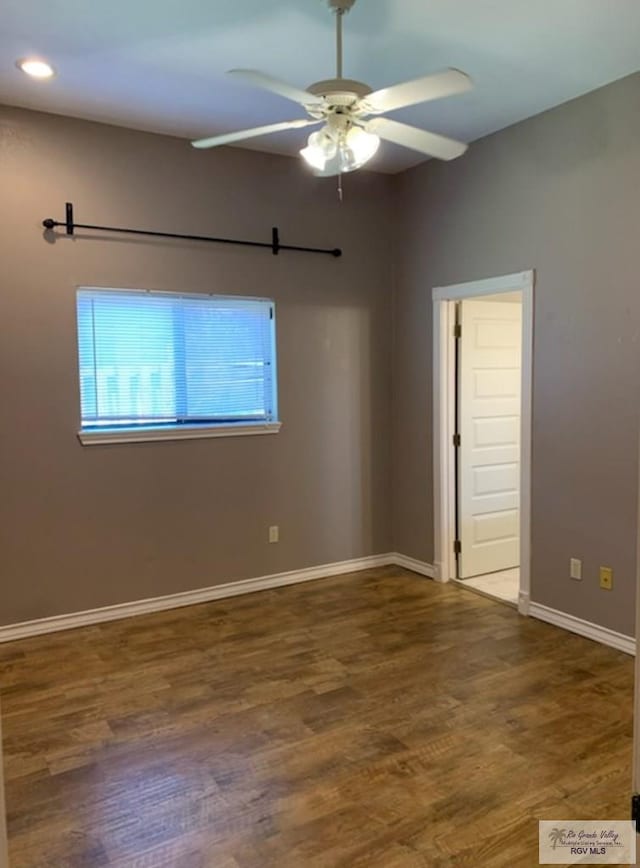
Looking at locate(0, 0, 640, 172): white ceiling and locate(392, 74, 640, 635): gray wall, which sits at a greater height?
locate(0, 0, 640, 172): white ceiling

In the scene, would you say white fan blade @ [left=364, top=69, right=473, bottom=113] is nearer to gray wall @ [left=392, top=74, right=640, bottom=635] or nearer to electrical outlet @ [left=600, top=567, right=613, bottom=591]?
gray wall @ [left=392, top=74, right=640, bottom=635]

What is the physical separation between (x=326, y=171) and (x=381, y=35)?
0.71 meters

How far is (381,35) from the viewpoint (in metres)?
2.76

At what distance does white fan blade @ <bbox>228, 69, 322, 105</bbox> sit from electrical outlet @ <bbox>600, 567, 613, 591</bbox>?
8.97 feet

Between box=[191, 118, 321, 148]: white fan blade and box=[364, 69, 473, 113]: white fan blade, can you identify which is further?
box=[191, 118, 321, 148]: white fan blade

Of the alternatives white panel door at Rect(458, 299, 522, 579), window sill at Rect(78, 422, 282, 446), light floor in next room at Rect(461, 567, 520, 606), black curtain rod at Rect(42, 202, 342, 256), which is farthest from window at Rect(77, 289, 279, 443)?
light floor in next room at Rect(461, 567, 520, 606)

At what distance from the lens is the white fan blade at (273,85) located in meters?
2.11

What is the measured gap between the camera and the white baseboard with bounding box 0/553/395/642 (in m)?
3.67

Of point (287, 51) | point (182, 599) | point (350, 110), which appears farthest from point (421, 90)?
point (182, 599)

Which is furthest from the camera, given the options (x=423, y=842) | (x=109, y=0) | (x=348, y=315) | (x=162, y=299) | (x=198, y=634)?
(x=348, y=315)

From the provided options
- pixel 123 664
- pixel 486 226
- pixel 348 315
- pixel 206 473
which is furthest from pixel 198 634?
pixel 486 226

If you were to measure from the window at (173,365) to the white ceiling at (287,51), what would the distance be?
1.10 metres

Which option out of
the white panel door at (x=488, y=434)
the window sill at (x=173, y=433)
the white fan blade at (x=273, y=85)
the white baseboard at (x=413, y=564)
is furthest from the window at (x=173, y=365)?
the white fan blade at (x=273, y=85)

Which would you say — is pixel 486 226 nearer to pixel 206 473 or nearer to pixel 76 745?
pixel 206 473
